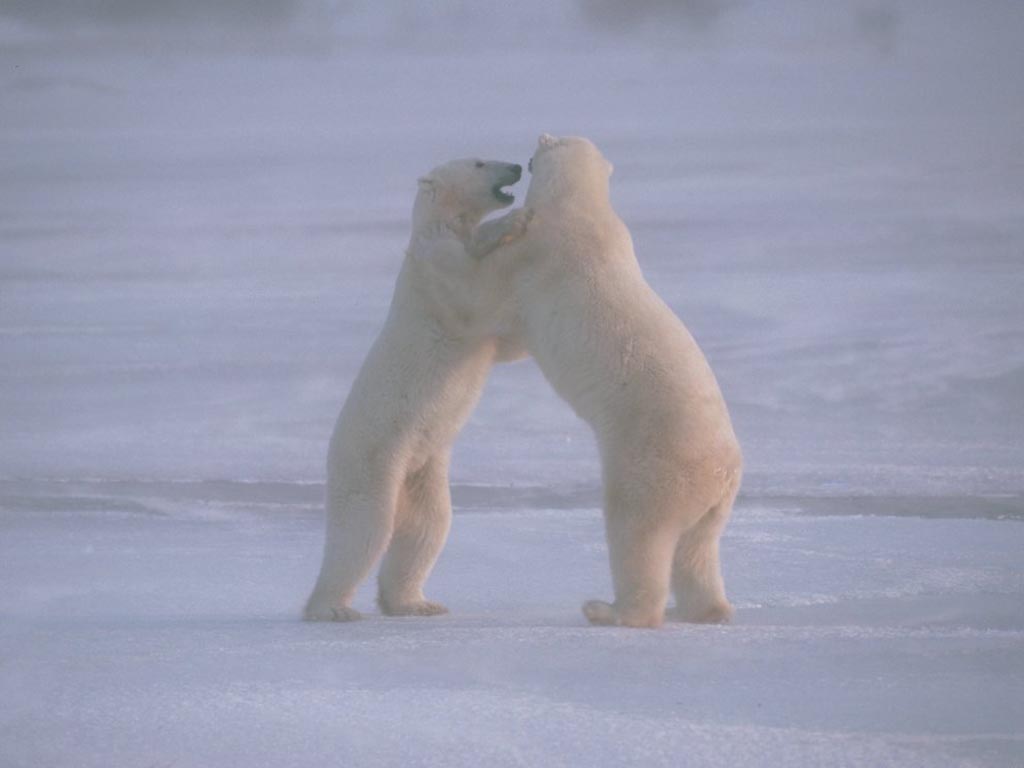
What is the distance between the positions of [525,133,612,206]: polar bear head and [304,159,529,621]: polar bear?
148mm

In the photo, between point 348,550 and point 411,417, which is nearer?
point 348,550

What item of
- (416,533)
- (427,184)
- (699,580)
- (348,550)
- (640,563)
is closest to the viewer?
(640,563)

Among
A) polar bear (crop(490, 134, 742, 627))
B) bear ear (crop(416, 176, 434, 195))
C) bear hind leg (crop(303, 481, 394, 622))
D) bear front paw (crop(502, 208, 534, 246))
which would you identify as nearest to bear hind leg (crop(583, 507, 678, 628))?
polar bear (crop(490, 134, 742, 627))

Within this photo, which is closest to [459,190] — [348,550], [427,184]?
[427,184]

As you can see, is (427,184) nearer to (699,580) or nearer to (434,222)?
(434,222)

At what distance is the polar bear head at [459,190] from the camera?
15.9 ft

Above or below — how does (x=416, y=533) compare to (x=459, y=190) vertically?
below

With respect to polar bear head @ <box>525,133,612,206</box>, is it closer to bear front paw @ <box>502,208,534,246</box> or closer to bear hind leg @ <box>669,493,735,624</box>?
bear front paw @ <box>502,208,534,246</box>

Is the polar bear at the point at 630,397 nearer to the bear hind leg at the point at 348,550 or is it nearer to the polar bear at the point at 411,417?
the polar bear at the point at 411,417

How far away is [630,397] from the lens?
4055 millimetres

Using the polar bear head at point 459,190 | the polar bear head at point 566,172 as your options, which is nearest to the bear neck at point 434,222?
the polar bear head at point 459,190

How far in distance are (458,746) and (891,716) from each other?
87 cm

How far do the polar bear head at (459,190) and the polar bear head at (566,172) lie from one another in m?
0.13

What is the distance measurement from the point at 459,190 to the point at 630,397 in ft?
3.79
